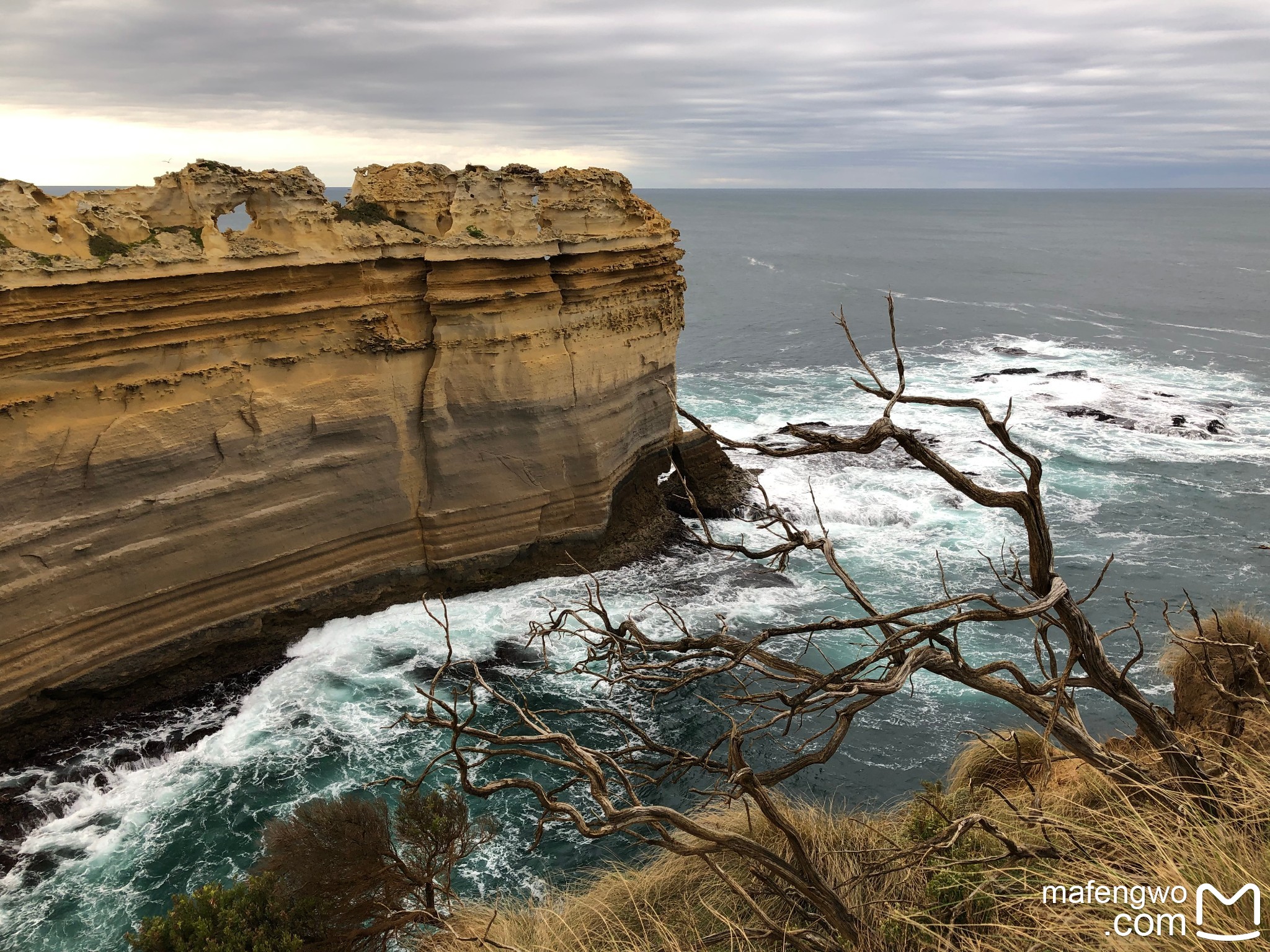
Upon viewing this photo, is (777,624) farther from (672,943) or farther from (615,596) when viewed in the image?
(672,943)

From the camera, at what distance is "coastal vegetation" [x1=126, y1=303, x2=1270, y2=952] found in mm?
4469

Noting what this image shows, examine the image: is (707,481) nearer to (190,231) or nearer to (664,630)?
(664,630)

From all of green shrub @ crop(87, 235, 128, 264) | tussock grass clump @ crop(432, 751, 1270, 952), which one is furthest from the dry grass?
green shrub @ crop(87, 235, 128, 264)

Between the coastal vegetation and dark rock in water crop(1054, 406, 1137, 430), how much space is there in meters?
19.9

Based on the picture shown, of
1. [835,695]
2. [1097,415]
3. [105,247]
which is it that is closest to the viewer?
[835,695]

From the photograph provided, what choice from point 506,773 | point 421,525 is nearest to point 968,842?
point 506,773

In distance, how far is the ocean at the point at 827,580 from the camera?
1135 cm

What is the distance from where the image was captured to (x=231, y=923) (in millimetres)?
8070

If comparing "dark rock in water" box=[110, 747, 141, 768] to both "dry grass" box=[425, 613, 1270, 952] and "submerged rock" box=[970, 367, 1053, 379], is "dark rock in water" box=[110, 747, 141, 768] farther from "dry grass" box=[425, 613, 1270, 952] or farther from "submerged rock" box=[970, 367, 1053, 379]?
"submerged rock" box=[970, 367, 1053, 379]

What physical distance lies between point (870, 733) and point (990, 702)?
230cm

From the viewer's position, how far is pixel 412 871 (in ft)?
30.9

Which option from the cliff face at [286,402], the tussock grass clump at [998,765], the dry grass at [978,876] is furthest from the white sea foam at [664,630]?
the dry grass at [978,876]

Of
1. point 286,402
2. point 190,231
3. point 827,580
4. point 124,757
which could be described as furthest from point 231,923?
point 827,580

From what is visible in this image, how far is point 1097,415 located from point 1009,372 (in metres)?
6.31
